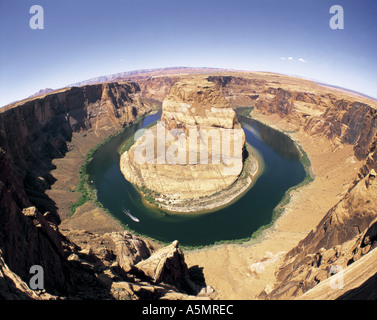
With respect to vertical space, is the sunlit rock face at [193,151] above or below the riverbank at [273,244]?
above

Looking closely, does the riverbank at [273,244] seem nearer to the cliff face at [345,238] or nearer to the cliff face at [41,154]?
the cliff face at [345,238]

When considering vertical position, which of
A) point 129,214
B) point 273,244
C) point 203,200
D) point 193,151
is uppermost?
point 193,151

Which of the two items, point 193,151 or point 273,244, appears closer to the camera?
point 273,244

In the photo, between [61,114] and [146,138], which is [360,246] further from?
[61,114]

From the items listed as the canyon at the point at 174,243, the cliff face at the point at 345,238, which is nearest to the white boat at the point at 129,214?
the canyon at the point at 174,243

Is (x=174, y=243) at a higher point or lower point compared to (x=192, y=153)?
lower

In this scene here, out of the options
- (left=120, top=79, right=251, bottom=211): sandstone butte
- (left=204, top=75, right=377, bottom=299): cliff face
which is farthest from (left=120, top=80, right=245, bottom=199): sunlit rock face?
(left=204, top=75, right=377, bottom=299): cliff face

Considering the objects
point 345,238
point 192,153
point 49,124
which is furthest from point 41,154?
point 345,238

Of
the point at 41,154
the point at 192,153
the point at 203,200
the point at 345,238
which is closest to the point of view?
the point at 345,238

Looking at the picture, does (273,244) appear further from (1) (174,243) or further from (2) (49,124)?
(2) (49,124)
